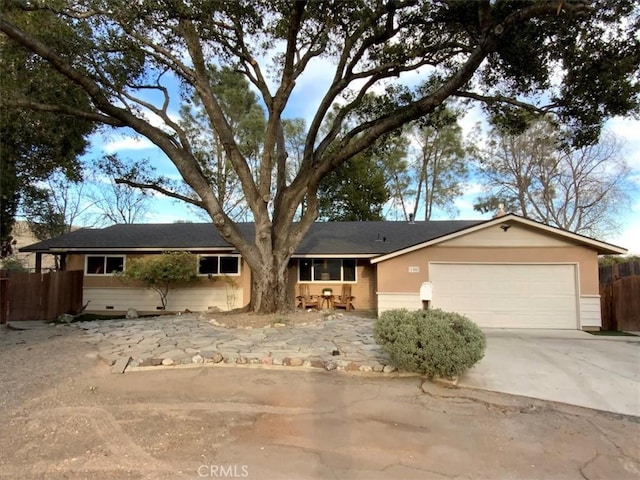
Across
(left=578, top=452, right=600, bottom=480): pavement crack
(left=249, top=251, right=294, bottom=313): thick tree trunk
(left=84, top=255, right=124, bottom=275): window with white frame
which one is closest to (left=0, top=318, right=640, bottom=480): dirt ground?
(left=578, top=452, right=600, bottom=480): pavement crack

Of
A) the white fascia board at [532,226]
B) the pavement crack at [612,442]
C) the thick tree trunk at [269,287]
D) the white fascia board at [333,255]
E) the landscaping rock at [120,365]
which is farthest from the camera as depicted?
the white fascia board at [333,255]

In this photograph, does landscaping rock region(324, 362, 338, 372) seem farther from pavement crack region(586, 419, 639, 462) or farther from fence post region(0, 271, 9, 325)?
fence post region(0, 271, 9, 325)

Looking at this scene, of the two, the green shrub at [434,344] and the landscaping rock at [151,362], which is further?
the landscaping rock at [151,362]

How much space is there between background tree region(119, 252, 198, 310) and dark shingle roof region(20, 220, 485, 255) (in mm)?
942

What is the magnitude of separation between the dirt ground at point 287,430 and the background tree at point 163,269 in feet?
23.4

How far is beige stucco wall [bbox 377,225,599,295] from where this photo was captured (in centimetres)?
1145

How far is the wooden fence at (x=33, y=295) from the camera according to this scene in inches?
465

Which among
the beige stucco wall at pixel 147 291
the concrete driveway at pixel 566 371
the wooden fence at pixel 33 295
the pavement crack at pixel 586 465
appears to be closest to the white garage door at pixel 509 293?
the concrete driveway at pixel 566 371

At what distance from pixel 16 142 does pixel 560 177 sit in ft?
90.6

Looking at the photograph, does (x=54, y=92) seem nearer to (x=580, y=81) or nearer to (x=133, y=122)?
(x=133, y=122)

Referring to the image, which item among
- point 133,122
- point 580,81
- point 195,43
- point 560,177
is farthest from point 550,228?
point 560,177

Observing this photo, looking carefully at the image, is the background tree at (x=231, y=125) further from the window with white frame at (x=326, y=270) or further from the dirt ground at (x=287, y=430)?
the dirt ground at (x=287, y=430)

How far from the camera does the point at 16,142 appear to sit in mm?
12812

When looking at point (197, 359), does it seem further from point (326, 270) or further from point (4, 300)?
point (326, 270)
